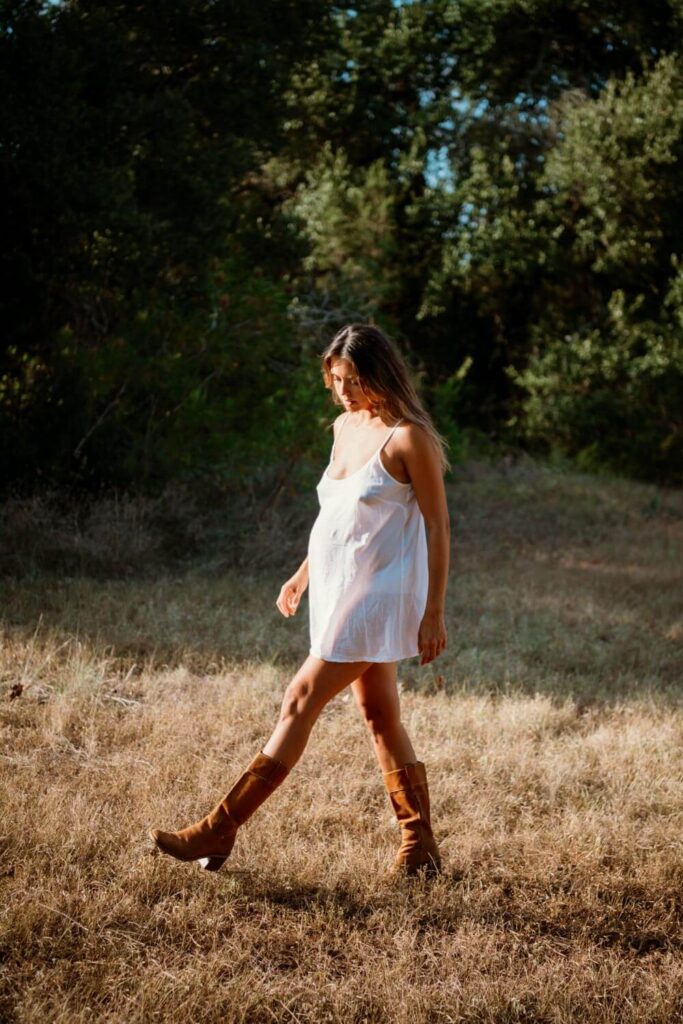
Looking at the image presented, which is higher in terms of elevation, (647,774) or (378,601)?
(378,601)

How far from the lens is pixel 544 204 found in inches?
616

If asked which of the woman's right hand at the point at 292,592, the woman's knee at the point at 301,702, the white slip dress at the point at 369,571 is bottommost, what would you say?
the woman's knee at the point at 301,702

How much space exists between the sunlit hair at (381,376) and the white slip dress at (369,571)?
3.6 inches

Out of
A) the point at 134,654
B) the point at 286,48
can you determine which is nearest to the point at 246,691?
the point at 134,654

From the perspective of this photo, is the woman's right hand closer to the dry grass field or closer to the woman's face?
the woman's face

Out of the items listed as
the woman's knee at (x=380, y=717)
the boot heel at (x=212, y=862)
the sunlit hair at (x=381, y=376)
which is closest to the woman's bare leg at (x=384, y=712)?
the woman's knee at (x=380, y=717)

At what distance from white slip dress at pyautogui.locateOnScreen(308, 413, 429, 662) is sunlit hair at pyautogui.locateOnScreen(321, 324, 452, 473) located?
3.6 inches

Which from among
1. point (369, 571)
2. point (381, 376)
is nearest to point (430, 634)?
point (369, 571)

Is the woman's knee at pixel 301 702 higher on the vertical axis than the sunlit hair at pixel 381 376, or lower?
lower

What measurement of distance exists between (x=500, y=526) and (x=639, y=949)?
28.0 feet

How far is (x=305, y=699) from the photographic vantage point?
3201 millimetres

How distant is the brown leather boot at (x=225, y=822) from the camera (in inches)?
126

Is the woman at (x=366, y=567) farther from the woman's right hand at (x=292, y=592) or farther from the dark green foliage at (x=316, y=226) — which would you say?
the dark green foliage at (x=316, y=226)

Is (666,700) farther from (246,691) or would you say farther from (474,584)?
(474,584)
